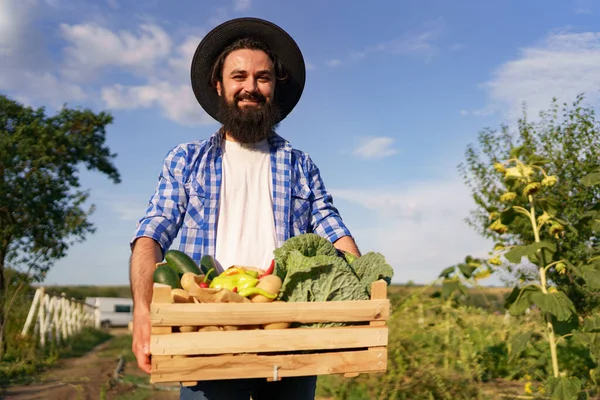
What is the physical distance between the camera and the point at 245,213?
100 inches

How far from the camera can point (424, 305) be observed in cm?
600

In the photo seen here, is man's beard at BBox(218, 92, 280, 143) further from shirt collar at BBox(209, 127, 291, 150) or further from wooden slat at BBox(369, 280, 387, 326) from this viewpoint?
wooden slat at BBox(369, 280, 387, 326)

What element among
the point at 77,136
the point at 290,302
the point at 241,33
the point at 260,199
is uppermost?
the point at 77,136

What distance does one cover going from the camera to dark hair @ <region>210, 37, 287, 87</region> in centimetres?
288

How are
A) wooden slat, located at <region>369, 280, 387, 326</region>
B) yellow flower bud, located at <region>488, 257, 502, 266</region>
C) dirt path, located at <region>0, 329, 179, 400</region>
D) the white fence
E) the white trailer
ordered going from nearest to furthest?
wooden slat, located at <region>369, 280, 387, 326</region>, yellow flower bud, located at <region>488, 257, 502, 266</region>, dirt path, located at <region>0, 329, 179, 400</region>, the white fence, the white trailer

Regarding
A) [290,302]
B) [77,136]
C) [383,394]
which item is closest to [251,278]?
[290,302]

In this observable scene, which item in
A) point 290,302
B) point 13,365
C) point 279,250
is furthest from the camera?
point 13,365

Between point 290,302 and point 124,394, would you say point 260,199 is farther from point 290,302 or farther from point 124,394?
point 124,394

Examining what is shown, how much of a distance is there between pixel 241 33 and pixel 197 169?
0.79 metres

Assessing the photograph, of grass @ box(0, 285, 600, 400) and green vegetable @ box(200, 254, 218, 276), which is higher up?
green vegetable @ box(200, 254, 218, 276)

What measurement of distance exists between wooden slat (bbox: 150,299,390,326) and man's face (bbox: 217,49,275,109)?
1135 mm

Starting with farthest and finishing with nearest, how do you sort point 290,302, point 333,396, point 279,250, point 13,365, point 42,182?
point 42,182, point 13,365, point 333,396, point 279,250, point 290,302

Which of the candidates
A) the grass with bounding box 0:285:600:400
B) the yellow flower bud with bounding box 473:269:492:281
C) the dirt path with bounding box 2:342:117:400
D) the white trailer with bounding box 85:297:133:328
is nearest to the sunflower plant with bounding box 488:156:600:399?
the grass with bounding box 0:285:600:400

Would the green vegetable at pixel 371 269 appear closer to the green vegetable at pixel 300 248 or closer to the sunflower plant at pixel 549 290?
the green vegetable at pixel 300 248
